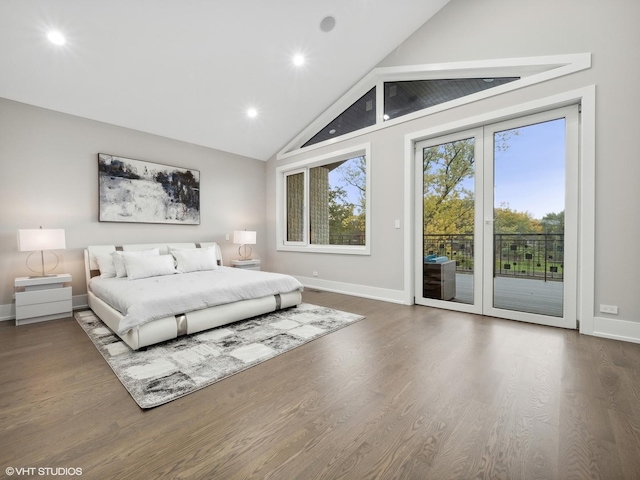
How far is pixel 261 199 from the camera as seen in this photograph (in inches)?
241

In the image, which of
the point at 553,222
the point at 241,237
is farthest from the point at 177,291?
the point at 553,222

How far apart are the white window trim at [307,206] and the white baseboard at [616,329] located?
2.60 m

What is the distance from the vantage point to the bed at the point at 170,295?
97.0 inches

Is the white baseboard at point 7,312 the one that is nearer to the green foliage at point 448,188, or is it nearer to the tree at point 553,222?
the green foliage at point 448,188

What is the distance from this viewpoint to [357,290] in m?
4.57

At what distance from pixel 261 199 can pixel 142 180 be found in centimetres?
225

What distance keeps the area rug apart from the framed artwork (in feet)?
5.32

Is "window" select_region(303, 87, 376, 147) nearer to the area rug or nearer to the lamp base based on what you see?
the lamp base

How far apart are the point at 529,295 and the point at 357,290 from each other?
7.29 feet

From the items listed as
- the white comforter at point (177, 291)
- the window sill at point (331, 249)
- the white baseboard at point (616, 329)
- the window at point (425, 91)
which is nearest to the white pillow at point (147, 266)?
the white comforter at point (177, 291)

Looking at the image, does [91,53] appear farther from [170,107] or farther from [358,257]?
[358,257]

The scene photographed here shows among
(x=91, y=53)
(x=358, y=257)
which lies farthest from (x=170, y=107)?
(x=358, y=257)

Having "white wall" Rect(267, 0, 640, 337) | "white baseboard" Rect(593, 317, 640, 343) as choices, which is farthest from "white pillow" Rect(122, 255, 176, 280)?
"white baseboard" Rect(593, 317, 640, 343)

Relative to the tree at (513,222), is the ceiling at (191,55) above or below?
above
